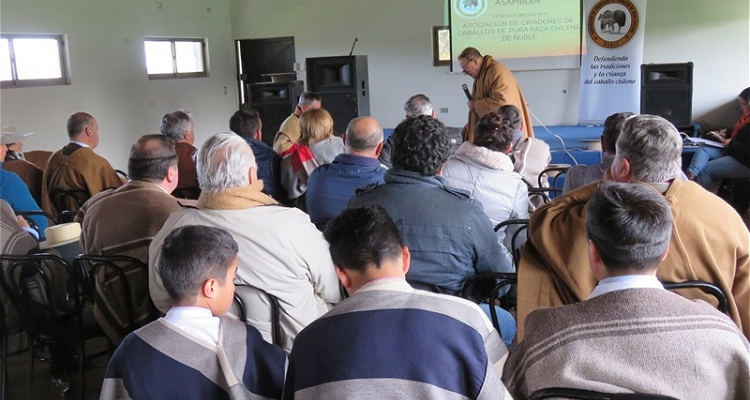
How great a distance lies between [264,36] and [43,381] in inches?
317

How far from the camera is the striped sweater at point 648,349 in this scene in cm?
112

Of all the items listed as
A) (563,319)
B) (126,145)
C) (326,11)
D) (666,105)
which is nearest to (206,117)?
(126,145)

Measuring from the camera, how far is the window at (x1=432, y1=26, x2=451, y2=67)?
9305 millimetres

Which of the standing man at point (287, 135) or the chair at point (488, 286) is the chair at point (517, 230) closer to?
the chair at point (488, 286)

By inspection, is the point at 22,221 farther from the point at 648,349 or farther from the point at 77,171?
the point at 648,349

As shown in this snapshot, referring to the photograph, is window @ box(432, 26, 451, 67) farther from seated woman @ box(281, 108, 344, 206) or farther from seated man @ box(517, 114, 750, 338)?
seated man @ box(517, 114, 750, 338)

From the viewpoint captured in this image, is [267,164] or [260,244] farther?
[267,164]

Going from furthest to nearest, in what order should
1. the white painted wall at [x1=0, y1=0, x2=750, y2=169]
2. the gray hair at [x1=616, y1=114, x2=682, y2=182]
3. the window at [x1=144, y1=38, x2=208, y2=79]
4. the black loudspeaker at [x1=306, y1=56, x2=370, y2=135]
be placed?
the window at [x1=144, y1=38, x2=208, y2=79] < the black loudspeaker at [x1=306, y1=56, x2=370, y2=135] < the white painted wall at [x1=0, y1=0, x2=750, y2=169] < the gray hair at [x1=616, y1=114, x2=682, y2=182]

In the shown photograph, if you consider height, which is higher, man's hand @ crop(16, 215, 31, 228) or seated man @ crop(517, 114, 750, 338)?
seated man @ crop(517, 114, 750, 338)

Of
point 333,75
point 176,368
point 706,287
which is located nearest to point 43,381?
point 176,368

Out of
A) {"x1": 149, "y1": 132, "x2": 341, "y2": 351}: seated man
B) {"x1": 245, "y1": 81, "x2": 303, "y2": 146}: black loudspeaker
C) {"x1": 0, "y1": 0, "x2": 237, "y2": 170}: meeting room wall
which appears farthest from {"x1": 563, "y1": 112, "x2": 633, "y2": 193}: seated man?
{"x1": 0, "y1": 0, "x2": 237, "y2": 170}: meeting room wall

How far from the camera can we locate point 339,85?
802 centimetres

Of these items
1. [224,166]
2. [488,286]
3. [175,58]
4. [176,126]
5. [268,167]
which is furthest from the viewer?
[175,58]

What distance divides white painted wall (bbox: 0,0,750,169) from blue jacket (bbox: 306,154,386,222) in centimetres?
524
